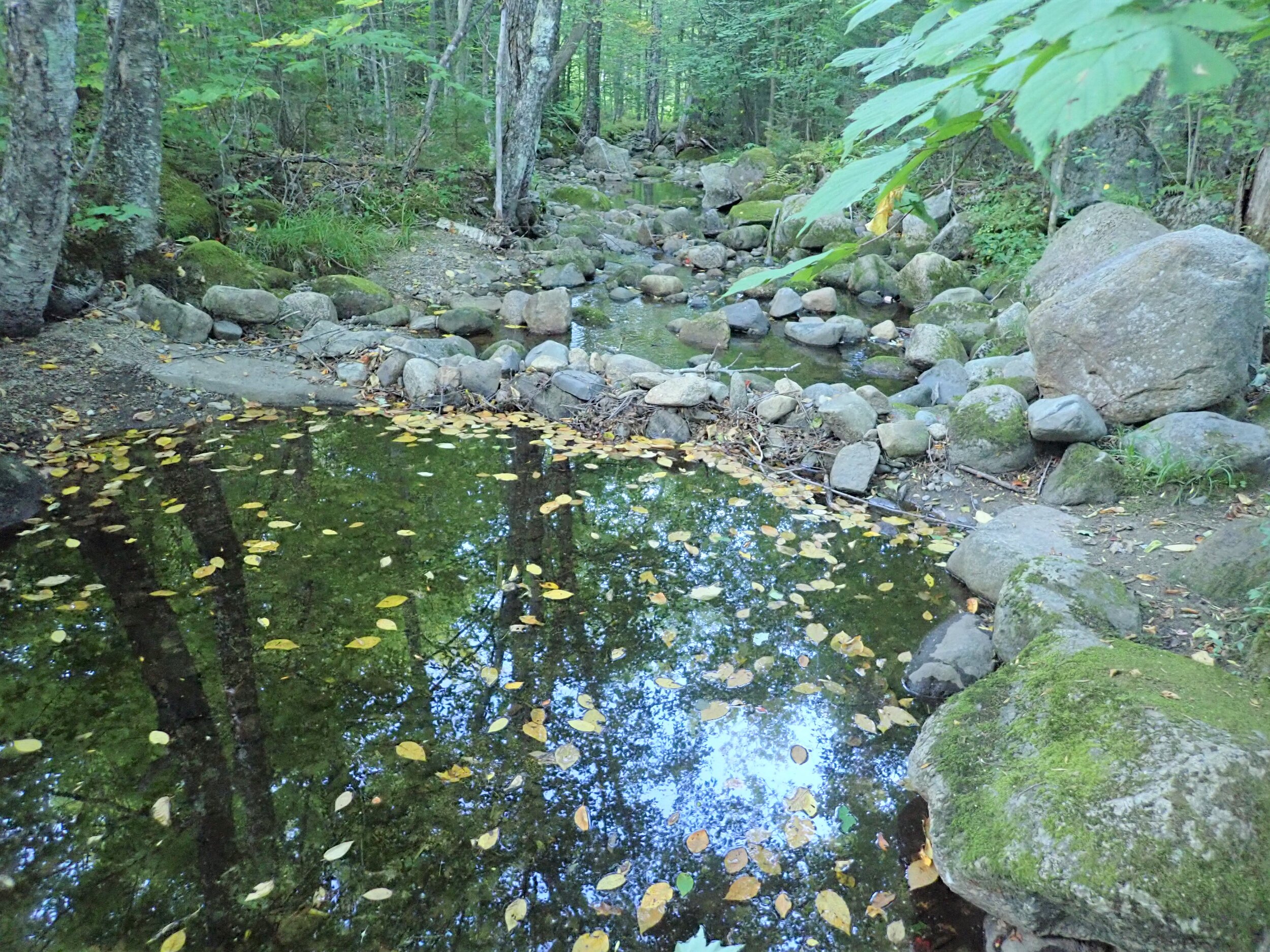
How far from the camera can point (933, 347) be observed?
7578 mm

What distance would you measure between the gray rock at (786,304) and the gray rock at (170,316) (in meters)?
6.18

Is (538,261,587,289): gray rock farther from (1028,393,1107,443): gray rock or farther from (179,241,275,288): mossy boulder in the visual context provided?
(1028,393,1107,443): gray rock

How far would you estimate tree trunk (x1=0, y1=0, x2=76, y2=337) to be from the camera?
17.5 feet

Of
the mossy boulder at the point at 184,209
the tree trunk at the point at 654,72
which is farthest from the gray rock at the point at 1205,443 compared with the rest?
the tree trunk at the point at 654,72

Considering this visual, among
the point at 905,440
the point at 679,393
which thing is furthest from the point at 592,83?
the point at 905,440

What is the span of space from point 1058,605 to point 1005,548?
0.79 meters

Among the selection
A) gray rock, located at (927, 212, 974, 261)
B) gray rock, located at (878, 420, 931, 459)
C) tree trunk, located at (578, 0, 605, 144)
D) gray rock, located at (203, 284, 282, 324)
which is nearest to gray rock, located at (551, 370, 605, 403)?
gray rock, located at (878, 420, 931, 459)

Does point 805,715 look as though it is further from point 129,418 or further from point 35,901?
point 129,418

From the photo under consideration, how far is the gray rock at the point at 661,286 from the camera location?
10.2 m

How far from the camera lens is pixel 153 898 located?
2.32 m

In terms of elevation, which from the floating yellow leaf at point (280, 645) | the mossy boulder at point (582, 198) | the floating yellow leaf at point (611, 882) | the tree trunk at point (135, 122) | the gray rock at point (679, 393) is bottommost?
the floating yellow leaf at point (611, 882)

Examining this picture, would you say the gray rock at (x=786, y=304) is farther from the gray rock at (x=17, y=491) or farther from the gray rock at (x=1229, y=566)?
the gray rock at (x=17, y=491)

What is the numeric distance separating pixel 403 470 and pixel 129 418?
7.03ft

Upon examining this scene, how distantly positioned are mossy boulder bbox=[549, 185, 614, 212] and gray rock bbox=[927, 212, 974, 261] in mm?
6390
